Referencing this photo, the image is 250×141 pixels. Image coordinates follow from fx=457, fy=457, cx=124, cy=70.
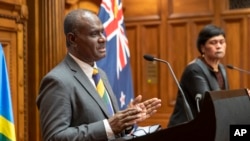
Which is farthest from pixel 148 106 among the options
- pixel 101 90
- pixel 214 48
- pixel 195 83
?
pixel 214 48

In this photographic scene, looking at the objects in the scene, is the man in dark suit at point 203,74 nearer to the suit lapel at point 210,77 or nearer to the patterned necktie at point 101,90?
the suit lapel at point 210,77

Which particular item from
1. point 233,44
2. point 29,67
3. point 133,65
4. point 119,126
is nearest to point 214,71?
point 29,67

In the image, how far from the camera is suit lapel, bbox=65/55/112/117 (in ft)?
6.04

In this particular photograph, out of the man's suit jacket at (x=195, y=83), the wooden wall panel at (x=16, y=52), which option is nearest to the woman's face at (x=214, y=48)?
the man's suit jacket at (x=195, y=83)

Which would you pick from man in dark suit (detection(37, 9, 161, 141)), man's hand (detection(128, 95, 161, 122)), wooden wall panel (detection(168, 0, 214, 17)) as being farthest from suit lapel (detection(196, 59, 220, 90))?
wooden wall panel (detection(168, 0, 214, 17))

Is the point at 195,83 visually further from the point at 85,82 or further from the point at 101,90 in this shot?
the point at 85,82

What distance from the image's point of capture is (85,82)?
6.10 feet

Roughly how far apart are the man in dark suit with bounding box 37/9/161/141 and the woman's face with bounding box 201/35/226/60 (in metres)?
1.30

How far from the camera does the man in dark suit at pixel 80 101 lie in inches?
65.6

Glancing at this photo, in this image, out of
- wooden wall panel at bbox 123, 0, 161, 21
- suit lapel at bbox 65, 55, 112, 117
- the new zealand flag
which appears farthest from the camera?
wooden wall panel at bbox 123, 0, 161, 21

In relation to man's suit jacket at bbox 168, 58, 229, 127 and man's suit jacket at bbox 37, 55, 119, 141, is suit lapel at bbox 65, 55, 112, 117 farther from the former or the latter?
man's suit jacket at bbox 168, 58, 229, 127

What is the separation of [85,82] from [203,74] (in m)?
1.28

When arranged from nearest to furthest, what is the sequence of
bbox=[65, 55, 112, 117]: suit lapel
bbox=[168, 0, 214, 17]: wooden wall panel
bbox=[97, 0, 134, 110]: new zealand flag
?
bbox=[65, 55, 112, 117]: suit lapel < bbox=[97, 0, 134, 110]: new zealand flag < bbox=[168, 0, 214, 17]: wooden wall panel

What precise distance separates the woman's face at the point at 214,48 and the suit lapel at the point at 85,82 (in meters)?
1.45
